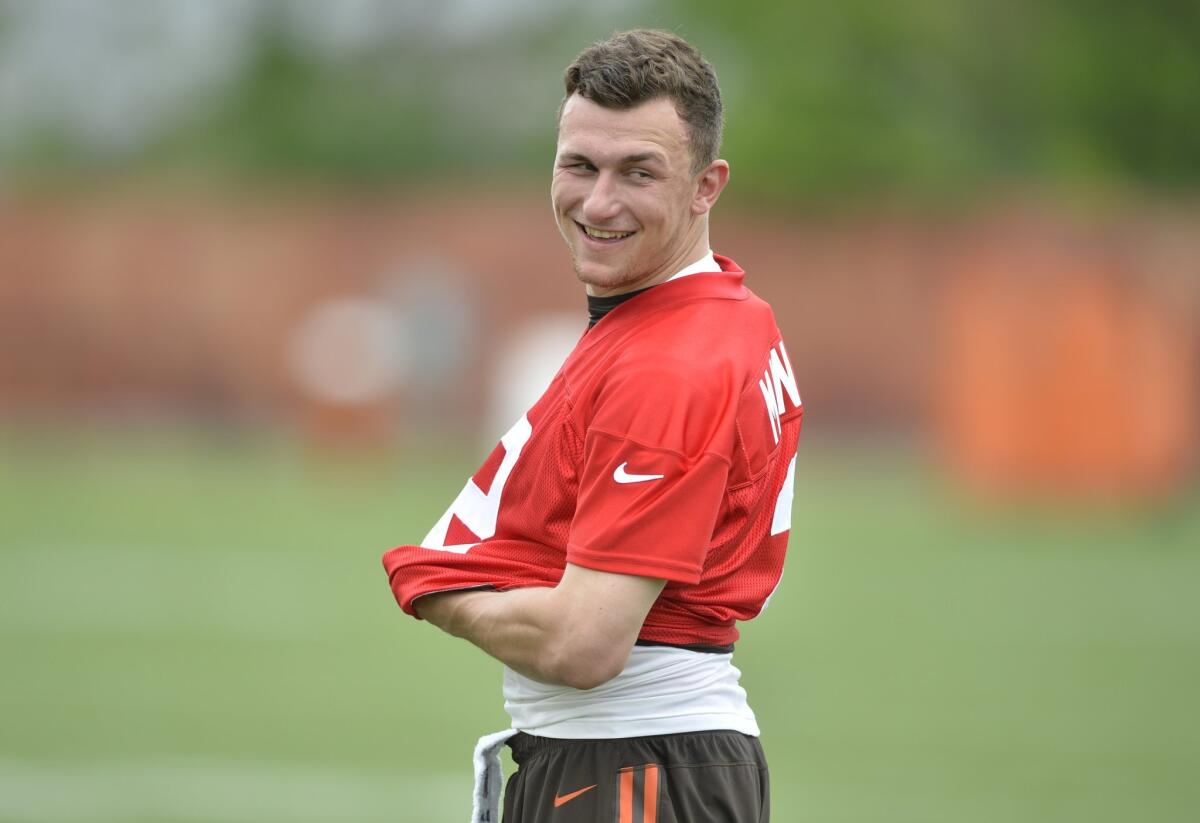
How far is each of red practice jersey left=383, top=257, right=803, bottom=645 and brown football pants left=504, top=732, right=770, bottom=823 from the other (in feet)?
0.64

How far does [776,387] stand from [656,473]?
0.38 metres

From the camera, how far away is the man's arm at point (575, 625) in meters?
2.81

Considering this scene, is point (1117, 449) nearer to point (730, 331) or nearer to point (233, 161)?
point (730, 331)

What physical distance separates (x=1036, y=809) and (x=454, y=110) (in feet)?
105

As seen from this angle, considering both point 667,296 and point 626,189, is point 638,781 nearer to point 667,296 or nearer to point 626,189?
point 667,296

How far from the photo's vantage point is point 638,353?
2889 millimetres

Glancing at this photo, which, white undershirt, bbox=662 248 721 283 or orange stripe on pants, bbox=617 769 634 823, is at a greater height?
white undershirt, bbox=662 248 721 283

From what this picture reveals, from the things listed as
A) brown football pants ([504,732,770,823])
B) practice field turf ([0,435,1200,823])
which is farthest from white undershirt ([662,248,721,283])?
practice field turf ([0,435,1200,823])

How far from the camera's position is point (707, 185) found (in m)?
3.16

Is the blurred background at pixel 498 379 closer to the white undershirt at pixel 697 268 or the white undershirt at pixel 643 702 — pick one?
the white undershirt at pixel 643 702

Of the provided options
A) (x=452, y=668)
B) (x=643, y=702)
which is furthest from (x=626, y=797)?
(x=452, y=668)

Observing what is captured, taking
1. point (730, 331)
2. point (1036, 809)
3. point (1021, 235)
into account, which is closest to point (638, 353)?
point (730, 331)

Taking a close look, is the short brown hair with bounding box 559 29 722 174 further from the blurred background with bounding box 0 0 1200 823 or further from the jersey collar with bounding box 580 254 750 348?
the blurred background with bounding box 0 0 1200 823

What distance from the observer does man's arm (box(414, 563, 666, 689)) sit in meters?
2.81
